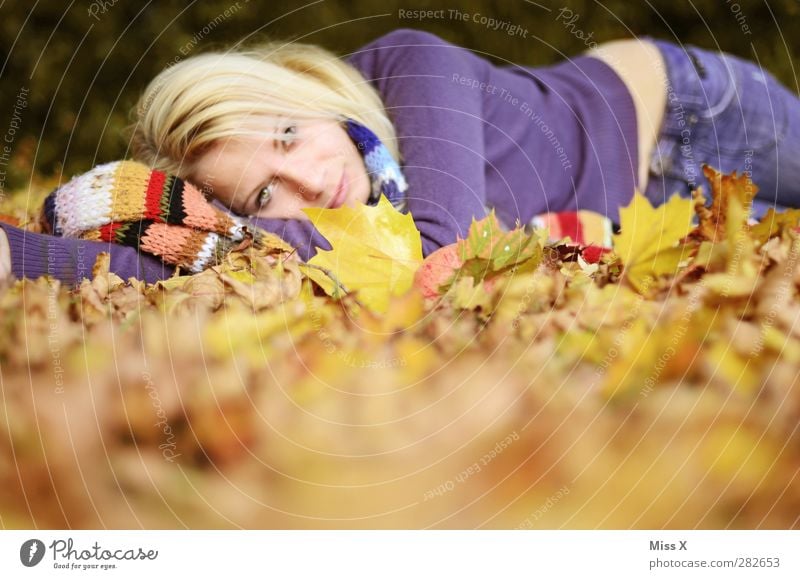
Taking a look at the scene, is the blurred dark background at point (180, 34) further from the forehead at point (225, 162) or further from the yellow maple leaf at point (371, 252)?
the yellow maple leaf at point (371, 252)

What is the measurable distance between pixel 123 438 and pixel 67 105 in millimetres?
723

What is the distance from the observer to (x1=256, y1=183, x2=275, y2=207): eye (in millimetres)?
1269

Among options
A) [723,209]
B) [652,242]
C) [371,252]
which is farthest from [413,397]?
[723,209]

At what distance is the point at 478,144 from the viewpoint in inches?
55.3

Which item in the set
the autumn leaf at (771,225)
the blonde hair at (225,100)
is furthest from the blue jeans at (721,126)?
the blonde hair at (225,100)

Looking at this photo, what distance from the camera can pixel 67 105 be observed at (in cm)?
A: 136

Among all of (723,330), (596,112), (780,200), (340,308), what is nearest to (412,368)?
(340,308)

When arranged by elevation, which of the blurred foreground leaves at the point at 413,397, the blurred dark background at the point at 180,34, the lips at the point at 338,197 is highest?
the blurred dark background at the point at 180,34

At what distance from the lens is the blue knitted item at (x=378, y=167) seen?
128 centimetres

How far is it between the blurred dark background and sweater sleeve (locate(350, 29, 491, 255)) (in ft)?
0.20

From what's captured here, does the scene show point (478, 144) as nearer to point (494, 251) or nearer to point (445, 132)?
point (445, 132)

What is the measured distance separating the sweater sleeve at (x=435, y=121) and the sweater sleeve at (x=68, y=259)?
396 millimetres

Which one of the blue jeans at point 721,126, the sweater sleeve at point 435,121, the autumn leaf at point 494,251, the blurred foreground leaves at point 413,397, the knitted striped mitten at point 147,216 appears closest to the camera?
the blurred foreground leaves at point 413,397
